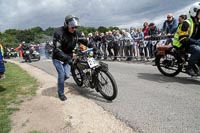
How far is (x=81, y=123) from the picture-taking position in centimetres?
474

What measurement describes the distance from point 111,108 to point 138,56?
9.01 metres

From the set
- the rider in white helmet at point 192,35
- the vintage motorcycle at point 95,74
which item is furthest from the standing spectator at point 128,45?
the vintage motorcycle at point 95,74

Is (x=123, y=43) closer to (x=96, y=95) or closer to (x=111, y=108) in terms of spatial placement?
(x=96, y=95)

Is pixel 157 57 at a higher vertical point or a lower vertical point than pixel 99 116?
higher

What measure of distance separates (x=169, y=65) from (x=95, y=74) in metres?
2.98

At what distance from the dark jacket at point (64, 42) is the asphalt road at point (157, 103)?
125cm

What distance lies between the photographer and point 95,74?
6.32 metres

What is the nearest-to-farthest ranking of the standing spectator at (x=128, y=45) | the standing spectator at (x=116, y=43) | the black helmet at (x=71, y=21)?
the black helmet at (x=71, y=21)
the standing spectator at (x=128, y=45)
the standing spectator at (x=116, y=43)

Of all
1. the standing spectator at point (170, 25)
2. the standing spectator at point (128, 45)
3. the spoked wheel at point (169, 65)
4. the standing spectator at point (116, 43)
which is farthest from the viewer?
the standing spectator at point (116, 43)

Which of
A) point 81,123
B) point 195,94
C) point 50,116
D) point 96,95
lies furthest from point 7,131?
point 195,94

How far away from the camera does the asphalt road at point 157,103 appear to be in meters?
4.30

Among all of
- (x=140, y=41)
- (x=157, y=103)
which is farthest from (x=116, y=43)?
(x=157, y=103)

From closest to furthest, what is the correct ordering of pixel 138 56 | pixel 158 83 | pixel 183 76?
pixel 158 83 < pixel 183 76 < pixel 138 56

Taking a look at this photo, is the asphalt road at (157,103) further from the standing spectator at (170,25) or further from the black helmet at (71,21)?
the standing spectator at (170,25)
